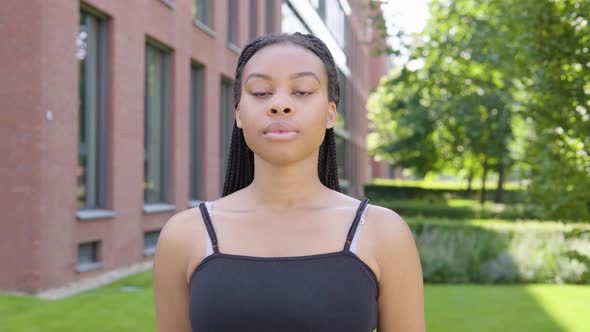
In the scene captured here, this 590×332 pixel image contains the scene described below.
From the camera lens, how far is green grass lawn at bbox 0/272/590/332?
6.42 meters

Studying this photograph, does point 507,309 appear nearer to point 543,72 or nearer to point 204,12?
point 543,72

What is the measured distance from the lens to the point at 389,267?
1.98m

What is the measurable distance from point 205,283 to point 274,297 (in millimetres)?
182

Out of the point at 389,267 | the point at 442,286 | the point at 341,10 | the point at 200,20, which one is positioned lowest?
the point at 442,286

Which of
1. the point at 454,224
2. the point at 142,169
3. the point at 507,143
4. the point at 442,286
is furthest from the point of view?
the point at 507,143

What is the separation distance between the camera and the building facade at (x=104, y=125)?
31.7 feet

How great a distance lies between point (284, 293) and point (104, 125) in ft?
35.8

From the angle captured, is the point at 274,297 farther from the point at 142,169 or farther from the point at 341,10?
the point at 341,10

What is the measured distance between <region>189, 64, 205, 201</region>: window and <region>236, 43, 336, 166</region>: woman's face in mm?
→ 15157

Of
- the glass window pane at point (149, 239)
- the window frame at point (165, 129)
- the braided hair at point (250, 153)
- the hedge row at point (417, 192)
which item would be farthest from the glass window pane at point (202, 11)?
the hedge row at point (417, 192)

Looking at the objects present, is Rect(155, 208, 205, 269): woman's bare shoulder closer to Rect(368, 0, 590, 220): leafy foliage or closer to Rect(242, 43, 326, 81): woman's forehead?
Rect(242, 43, 326, 81): woman's forehead

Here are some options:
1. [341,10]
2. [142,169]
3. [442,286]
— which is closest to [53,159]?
[142,169]

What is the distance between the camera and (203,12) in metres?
17.3

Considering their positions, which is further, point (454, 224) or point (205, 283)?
point (454, 224)
